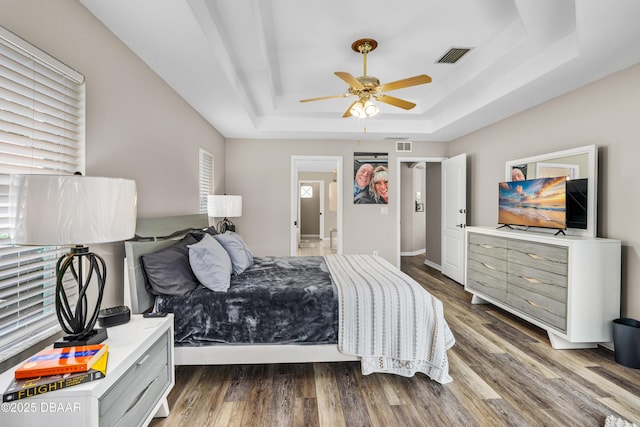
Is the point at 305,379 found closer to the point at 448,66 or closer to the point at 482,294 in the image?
the point at 482,294

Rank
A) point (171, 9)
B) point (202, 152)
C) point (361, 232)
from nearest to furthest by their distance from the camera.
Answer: point (171, 9)
point (202, 152)
point (361, 232)

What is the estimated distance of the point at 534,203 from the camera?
134 inches

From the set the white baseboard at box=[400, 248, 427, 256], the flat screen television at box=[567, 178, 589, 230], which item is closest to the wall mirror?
the flat screen television at box=[567, 178, 589, 230]

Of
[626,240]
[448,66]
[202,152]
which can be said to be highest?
[448,66]

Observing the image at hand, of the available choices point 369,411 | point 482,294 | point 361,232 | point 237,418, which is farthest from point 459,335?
point 361,232

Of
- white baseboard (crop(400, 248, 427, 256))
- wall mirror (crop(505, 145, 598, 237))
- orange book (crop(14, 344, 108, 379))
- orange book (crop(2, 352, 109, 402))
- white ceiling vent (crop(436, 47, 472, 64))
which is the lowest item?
white baseboard (crop(400, 248, 427, 256))

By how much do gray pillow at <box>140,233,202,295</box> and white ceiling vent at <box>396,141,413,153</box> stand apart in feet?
13.8

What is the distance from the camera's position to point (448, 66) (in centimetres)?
341

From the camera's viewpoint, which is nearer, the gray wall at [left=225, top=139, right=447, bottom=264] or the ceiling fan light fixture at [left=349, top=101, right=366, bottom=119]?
the ceiling fan light fixture at [left=349, top=101, right=366, bottom=119]

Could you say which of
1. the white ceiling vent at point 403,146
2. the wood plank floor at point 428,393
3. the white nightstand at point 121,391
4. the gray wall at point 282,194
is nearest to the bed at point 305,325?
the wood plank floor at point 428,393

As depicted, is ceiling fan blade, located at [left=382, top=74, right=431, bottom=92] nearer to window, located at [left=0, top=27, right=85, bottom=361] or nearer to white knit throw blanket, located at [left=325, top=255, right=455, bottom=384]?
white knit throw blanket, located at [left=325, top=255, right=455, bottom=384]

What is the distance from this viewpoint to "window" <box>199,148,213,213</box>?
13.4ft

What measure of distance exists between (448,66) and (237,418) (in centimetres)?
378

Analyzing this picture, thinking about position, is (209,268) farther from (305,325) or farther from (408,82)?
(408,82)
